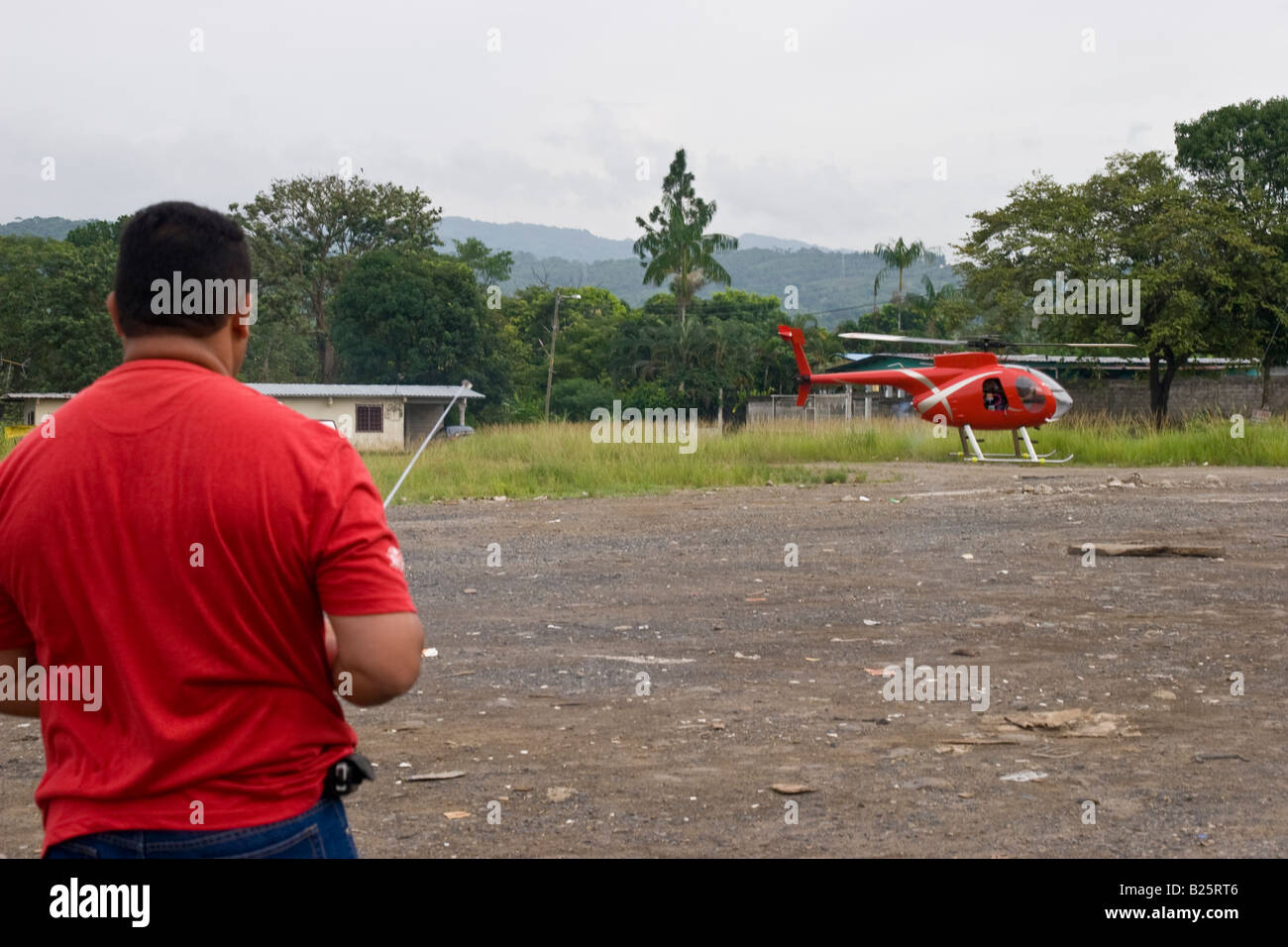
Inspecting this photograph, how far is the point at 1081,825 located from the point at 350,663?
3273mm

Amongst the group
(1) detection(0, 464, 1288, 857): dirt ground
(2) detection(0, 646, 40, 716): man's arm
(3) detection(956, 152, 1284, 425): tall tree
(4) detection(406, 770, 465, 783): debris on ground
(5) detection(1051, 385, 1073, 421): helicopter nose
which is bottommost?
(4) detection(406, 770, 465, 783): debris on ground

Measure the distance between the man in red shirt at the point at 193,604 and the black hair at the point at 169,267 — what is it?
9 centimetres

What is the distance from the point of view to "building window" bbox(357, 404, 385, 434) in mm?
51656

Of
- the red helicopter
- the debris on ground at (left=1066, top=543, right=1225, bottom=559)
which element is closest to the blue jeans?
the debris on ground at (left=1066, top=543, right=1225, bottom=559)

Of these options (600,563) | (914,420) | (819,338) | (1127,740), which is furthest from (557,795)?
(819,338)

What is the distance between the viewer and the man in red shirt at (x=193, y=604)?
1.95 meters

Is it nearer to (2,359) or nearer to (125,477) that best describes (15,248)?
(2,359)

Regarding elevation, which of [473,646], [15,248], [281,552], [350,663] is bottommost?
[473,646]

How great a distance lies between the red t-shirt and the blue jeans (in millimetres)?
15

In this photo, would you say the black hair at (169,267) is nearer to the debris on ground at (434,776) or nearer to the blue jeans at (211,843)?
the blue jeans at (211,843)

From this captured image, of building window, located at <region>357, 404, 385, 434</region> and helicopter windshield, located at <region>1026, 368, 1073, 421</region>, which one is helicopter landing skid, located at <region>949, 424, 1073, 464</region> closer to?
helicopter windshield, located at <region>1026, 368, 1073, 421</region>

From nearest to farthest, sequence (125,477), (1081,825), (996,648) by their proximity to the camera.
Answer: (125,477), (1081,825), (996,648)

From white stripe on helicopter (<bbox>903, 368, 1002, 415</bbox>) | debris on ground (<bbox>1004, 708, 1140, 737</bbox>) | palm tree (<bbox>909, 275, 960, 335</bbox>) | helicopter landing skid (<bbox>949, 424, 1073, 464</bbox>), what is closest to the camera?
debris on ground (<bbox>1004, 708, 1140, 737</bbox>)

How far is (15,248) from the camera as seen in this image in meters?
57.9
